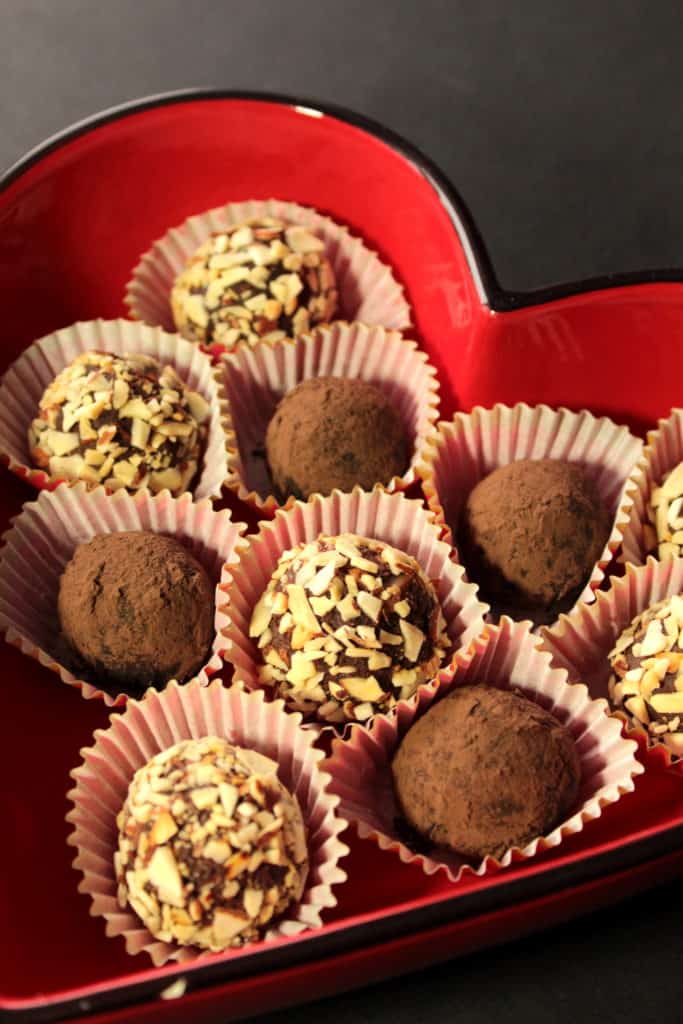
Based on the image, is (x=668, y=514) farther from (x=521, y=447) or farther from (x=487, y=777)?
(x=487, y=777)

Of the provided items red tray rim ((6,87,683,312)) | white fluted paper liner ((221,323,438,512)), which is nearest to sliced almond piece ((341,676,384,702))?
white fluted paper liner ((221,323,438,512))

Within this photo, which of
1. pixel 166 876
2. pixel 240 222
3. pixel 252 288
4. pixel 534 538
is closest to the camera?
pixel 166 876

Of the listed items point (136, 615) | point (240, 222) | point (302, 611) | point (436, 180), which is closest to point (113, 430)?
point (136, 615)

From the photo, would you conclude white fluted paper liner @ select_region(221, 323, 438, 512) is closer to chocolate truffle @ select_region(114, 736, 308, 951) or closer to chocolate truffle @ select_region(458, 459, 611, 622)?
chocolate truffle @ select_region(458, 459, 611, 622)

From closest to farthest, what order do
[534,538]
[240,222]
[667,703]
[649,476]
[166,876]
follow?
[166,876] → [667,703] → [534,538] → [649,476] → [240,222]

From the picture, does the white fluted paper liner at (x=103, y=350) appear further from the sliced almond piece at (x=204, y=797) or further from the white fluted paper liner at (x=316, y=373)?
the sliced almond piece at (x=204, y=797)

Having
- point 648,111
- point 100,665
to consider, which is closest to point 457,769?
point 100,665

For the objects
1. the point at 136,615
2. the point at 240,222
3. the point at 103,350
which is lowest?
the point at 136,615
